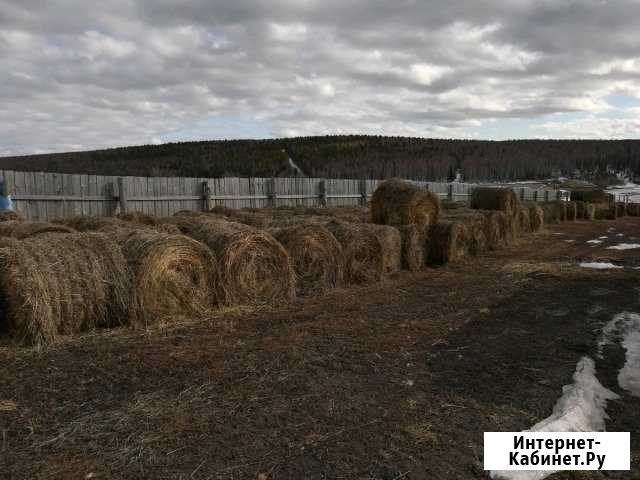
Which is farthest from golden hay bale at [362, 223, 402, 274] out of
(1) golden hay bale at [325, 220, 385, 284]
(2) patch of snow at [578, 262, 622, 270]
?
(2) patch of snow at [578, 262, 622, 270]

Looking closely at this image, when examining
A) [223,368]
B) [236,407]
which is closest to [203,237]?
[223,368]

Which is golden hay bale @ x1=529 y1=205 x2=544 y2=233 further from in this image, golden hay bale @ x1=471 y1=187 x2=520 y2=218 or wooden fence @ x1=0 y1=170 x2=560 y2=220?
wooden fence @ x1=0 y1=170 x2=560 y2=220

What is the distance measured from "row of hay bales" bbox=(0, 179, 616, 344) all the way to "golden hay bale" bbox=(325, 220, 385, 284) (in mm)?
21

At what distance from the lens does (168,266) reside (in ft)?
21.9

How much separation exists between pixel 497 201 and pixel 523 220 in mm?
2948

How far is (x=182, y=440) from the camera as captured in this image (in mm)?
3547

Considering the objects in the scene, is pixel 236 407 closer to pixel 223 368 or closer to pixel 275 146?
pixel 223 368

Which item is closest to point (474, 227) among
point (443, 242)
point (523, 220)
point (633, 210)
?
point (443, 242)

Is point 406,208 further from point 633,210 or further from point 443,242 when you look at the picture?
point 633,210

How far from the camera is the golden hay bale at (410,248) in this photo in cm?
1128

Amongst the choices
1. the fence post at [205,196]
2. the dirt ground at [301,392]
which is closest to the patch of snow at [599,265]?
the dirt ground at [301,392]

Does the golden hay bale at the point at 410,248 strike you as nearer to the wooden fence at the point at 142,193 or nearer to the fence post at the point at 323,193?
the wooden fence at the point at 142,193

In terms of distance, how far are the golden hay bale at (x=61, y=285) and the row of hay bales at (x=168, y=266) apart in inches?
0.5

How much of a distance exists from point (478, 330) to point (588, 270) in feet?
20.8
